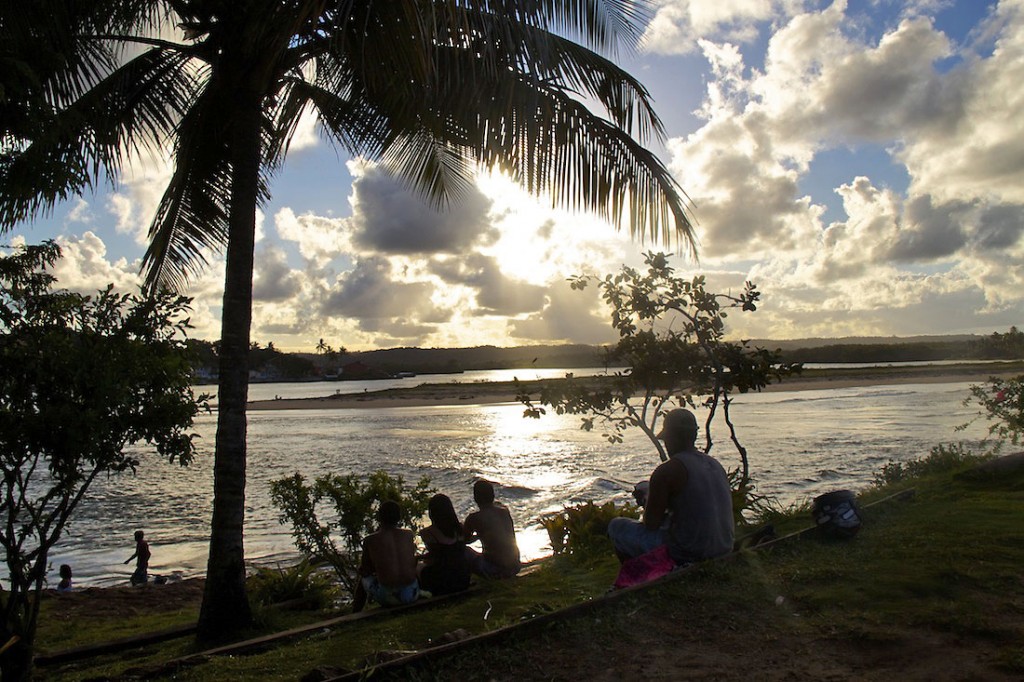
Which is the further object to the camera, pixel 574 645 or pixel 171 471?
pixel 171 471

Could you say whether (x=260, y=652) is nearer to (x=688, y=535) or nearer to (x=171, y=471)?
(x=688, y=535)

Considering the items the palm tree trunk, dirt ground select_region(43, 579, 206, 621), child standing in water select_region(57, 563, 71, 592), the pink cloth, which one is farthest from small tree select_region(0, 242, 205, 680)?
child standing in water select_region(57, 563, 71, 592)

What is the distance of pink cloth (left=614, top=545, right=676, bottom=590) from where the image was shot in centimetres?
554

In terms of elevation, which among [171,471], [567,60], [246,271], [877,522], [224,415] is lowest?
[171,471]

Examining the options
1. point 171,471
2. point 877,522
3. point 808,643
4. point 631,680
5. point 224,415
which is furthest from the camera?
point 171,471

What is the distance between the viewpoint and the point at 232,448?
22.4 feet

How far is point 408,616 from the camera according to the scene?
6.09 meters

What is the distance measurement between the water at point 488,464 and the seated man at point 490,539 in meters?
5.46

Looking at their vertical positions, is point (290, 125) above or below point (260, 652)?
above

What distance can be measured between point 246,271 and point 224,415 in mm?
1300

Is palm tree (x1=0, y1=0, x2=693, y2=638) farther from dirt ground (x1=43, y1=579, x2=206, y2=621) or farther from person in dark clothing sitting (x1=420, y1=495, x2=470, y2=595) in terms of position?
dirt ground (x1=43, y1=579, x2=206, y2=621)

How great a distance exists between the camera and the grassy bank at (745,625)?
404 centimetres

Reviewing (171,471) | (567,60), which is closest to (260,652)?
(567,60)

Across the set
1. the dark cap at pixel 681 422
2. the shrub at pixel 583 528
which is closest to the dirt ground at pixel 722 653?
the dark cap at pixel 681 422
